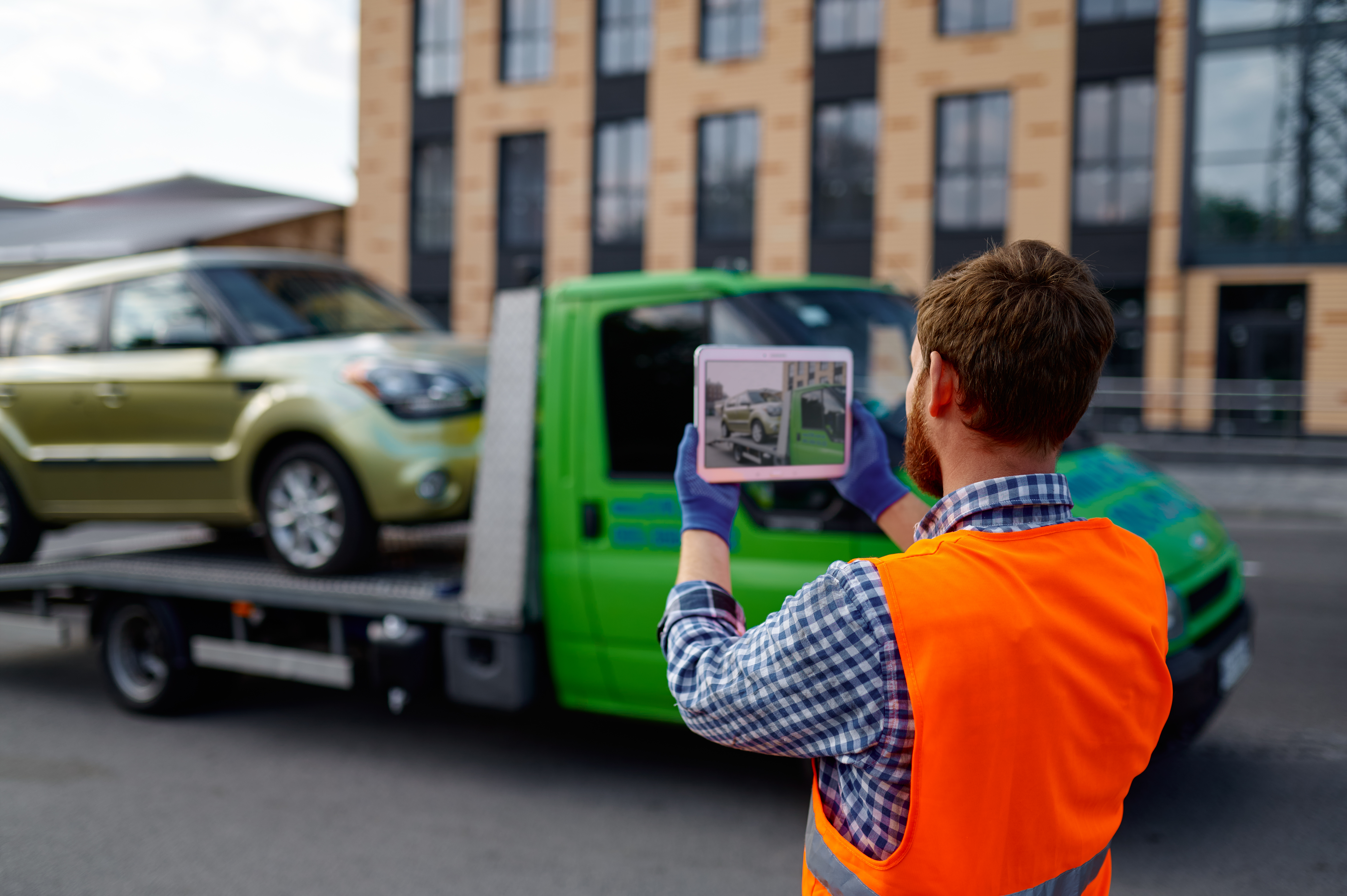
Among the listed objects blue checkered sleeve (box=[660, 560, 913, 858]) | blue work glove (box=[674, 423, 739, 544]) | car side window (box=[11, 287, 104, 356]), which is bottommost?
blue checkered sleeve (box=[660, 560, 913, 858])

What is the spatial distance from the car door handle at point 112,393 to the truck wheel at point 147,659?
102 centimetres

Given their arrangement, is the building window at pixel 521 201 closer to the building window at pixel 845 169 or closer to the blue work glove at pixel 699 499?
the building window at pixel 845 169

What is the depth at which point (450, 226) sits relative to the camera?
27.2 m

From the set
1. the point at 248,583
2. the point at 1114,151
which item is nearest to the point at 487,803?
the point at 248,583

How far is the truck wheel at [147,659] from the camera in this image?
5309 millimetres

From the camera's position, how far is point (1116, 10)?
69.1 ft

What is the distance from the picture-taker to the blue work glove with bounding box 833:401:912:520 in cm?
198

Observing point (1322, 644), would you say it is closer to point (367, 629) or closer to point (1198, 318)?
point (367, 629)

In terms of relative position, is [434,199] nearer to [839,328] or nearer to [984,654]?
[839,328]

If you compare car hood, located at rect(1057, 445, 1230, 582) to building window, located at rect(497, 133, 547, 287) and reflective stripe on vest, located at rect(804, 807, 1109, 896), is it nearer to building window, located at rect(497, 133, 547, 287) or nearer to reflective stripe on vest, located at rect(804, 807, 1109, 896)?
reflective stripe on vest, located at rect(804, 807, 1109, 896)

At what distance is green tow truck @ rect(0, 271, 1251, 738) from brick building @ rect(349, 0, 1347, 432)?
49.2 feet

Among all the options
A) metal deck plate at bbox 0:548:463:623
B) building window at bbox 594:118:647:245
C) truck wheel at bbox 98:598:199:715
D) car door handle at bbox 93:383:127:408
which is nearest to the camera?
metal deck plate at bbox 0:548:463:623

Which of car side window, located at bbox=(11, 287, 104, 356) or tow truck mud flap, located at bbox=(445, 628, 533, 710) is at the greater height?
car side window, located at bbox=(11, 287, 104, 356)

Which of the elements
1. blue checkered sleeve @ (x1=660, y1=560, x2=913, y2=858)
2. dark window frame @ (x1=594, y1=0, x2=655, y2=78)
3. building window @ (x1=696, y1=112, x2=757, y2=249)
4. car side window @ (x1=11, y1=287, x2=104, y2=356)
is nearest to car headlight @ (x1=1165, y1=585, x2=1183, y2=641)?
blue checkered sleeve @ (x1=660, y1=560, x2=913, y2=858)
